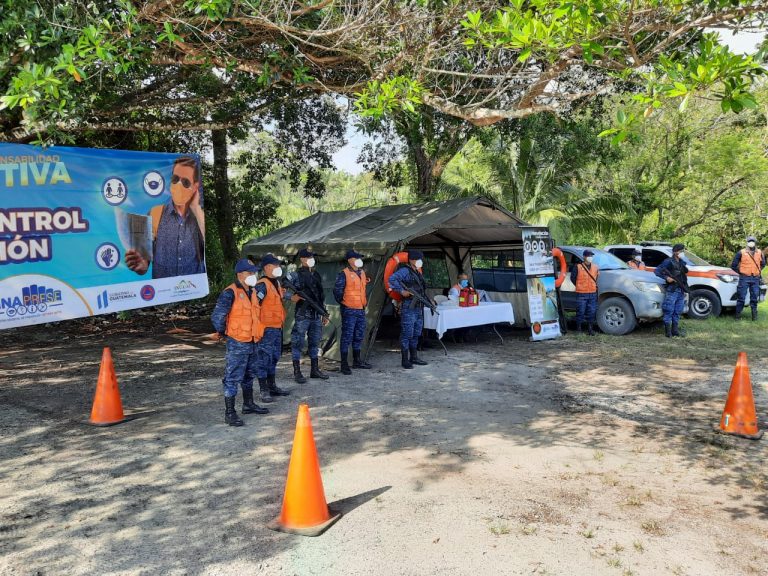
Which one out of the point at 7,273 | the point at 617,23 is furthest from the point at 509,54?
the point at 7,273

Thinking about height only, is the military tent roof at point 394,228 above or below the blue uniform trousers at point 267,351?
above

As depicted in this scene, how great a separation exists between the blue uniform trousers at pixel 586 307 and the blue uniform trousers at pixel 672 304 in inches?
49.1

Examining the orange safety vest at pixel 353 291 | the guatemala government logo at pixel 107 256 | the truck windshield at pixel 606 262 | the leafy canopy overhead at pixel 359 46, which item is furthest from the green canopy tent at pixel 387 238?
the guatemala government logo at pixel 107 256

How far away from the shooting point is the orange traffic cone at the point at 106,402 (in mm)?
6336

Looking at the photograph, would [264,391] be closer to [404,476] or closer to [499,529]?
[404,476]

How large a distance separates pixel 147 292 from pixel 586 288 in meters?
8.04

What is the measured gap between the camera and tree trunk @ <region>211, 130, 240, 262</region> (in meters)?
15.7

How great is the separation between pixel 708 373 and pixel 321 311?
556cm

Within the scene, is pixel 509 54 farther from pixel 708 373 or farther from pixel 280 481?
pixel 280 481

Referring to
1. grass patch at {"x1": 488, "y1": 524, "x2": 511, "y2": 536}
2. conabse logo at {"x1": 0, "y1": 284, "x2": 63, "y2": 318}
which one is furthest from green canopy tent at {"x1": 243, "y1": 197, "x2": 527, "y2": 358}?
grass patch at {"x1": 488, "y1": 524, "x2": 511, "y2": 536}

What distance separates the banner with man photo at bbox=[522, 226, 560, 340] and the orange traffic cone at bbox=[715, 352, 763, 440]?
5367mm

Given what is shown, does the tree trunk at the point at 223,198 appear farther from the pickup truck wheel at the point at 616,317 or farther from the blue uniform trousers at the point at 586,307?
the pickup truck wheel at the point at 616,317

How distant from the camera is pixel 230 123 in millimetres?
10867

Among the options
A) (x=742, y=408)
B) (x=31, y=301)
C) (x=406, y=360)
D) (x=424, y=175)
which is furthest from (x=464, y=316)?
(x=424, y=175)
